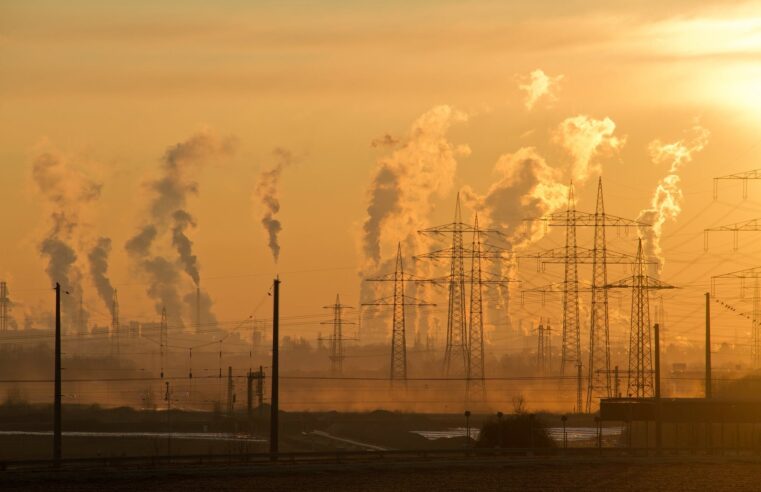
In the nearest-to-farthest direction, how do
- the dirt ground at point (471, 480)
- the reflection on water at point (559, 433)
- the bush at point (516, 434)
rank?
the dirt ground at point (471, 480) < the bush at point (516, 434) < the reflection on water at point (559, 433)

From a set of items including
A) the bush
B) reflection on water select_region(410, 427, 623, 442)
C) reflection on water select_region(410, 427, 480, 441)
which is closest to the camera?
the bush

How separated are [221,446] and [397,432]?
2390cm

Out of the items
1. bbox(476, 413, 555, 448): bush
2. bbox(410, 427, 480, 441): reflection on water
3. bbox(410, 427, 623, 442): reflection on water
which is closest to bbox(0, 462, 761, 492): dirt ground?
bbox(476, 413, 555, 448): bush

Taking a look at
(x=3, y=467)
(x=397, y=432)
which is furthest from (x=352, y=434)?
(x=3, y=467)

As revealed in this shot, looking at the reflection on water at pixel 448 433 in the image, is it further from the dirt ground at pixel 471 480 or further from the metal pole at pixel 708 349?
the dirt ground at pixel 471 480

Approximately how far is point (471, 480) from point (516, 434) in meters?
28.1

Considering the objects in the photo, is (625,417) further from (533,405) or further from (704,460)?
(533,405)

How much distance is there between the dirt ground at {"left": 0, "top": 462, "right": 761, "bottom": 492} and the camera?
51781 millimetres

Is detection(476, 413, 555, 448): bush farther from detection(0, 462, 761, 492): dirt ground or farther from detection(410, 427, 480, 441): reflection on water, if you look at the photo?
detection(410, 427, 480, 441): reflection on water

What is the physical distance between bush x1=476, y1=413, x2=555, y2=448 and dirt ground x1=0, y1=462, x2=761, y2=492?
17.0m

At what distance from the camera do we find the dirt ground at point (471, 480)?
51781 millimetres

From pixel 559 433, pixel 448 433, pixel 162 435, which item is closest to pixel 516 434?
pixel 559 433

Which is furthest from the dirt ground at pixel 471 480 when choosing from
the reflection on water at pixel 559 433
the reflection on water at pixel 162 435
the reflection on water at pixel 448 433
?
the reflection on water at pixel 448 433

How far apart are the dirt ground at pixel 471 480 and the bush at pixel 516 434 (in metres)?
17.0
